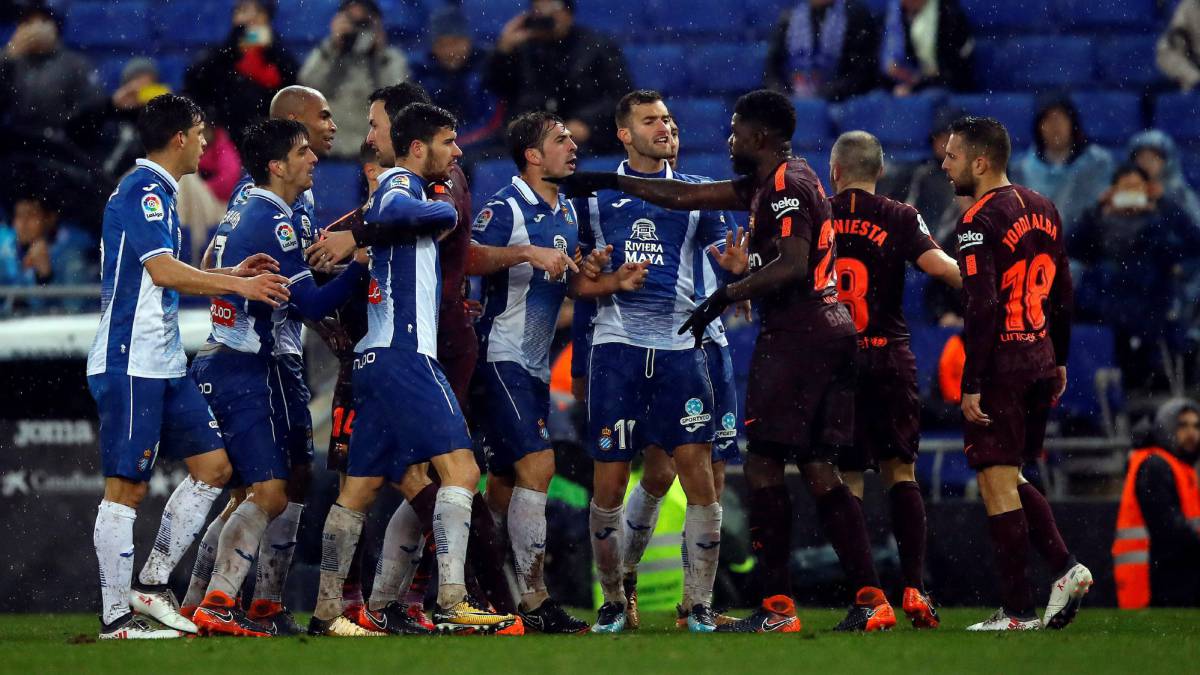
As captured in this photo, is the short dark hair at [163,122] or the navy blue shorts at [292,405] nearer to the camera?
the short dark hair at [163,122]

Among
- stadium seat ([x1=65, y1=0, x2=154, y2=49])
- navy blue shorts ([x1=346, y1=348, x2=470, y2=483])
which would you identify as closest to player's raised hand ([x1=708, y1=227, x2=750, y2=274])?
navy blue shorts ([x1=346, y1=348, x2=470, y2=483])

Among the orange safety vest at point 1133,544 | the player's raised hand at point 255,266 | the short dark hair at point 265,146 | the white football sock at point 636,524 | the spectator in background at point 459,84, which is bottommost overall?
the orange safety vest at point 1133,544

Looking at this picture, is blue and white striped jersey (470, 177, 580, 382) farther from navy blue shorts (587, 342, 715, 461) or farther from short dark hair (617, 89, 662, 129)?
short dark hair (617, 89, 662, 129)

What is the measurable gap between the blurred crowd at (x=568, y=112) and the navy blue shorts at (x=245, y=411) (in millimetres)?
5640

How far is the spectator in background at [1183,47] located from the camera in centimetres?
1486

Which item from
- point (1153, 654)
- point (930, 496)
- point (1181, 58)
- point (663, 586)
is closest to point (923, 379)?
point (930, 496)

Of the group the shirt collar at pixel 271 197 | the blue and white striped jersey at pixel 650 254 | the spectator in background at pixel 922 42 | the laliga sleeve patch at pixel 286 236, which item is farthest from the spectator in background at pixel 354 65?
the laliga sleeve patch at pixel 286 236

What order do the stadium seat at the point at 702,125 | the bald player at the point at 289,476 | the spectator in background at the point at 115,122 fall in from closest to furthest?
1. the bald player at the point at 289,476
2. the spectator in background at the point at 115,122
3. the stadium seat at the point at 702,125

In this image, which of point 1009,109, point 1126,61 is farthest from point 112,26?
point 1126,61

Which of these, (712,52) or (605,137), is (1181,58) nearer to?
(712,52)

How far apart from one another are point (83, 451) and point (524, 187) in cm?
409

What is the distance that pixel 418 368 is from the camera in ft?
24.1

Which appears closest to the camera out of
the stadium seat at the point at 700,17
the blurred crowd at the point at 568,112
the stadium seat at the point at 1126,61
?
the blurred crowd at the point at 568,112

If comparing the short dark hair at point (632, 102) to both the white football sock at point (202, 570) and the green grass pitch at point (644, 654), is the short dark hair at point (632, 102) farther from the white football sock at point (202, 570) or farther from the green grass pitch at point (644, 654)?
the white football sock at point (202, 570)
